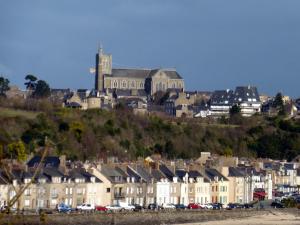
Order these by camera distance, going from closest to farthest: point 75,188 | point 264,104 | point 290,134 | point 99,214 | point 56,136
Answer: point 99,214 → point 75,188 → point 56,136 → point 290,134 → point 264,104

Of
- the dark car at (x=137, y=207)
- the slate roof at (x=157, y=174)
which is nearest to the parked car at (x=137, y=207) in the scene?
the dark car at (x=137, y=207)

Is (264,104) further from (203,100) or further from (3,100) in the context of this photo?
(3,100)

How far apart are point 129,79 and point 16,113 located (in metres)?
38.6

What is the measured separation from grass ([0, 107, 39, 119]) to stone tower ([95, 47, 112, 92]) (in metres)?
35.1

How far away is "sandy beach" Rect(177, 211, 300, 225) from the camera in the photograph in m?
38.5

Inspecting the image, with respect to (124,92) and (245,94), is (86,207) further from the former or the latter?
(124,92)

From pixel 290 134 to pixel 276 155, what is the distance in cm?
549

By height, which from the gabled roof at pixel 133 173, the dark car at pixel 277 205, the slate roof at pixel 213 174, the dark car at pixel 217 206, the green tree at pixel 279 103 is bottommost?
the dark car at pixel 217 206

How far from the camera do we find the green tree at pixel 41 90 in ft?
278

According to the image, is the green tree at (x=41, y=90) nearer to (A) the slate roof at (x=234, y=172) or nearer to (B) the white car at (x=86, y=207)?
(A) the slate roof at (x=234, y=172)

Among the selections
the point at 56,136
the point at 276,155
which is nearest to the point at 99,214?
the point at 56,136

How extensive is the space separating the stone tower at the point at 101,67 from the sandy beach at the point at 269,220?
205 ft

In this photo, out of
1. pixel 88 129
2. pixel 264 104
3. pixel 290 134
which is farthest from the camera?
pixel 264 104

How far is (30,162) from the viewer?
40000 millimetres
